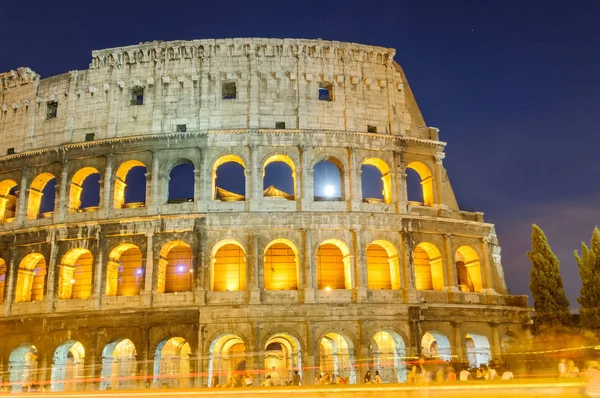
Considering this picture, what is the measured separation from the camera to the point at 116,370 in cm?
2773

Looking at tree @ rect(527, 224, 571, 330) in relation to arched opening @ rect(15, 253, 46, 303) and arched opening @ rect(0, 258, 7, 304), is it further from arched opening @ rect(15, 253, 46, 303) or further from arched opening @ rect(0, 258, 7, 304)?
arched opening @ rect(0, 258, 7, 304)

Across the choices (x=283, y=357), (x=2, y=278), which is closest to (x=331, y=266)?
(x=283, y=357)

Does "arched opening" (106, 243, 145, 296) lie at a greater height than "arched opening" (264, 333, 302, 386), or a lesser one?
greater

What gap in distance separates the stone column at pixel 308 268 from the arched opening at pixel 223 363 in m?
3.71

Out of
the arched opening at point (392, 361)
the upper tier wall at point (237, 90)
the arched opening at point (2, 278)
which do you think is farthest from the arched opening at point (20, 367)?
the arched opening at point (392, 361)

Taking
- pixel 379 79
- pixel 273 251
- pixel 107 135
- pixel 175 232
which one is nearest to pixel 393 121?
pixel 379 79

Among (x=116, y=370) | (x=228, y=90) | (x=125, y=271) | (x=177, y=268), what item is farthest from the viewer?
(x=228, y=90)

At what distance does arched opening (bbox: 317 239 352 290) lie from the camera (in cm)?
2803

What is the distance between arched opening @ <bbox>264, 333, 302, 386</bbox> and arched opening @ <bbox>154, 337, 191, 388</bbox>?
12.2ft

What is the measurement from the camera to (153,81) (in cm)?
2948

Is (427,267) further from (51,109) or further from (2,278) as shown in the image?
(2,278)

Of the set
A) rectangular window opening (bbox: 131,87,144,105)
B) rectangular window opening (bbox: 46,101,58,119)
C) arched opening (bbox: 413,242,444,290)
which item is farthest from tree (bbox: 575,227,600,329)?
rectangular window opening (bbox: 46,101,58,119)

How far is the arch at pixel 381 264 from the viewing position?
91.8ft

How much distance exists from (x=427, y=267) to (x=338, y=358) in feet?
20.8
